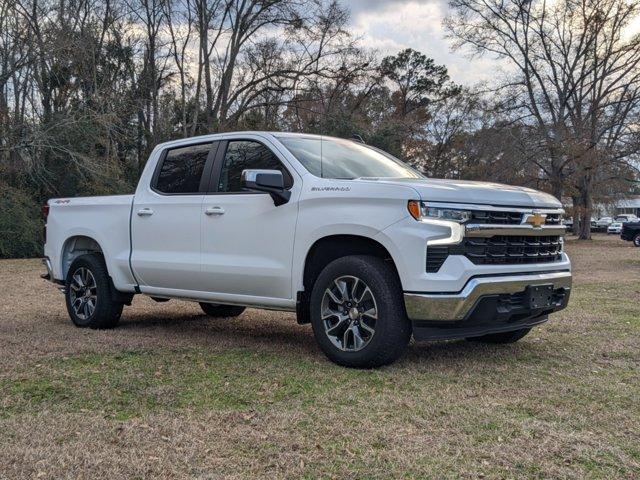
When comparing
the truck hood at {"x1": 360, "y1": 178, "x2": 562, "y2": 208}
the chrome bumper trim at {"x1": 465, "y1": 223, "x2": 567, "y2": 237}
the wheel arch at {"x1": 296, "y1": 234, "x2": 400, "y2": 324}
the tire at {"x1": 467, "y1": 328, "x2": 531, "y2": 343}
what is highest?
the truck hood at {"x1": 360, "y1": 178, "x2": 562, "y2": 208}

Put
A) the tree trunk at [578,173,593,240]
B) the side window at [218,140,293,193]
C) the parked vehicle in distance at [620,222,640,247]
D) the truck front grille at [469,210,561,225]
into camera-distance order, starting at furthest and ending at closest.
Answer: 1. the tree trunk at [578,173,593,240]
2. the parked vehicle in distance at [620,222,640,247]
3. the side window at [218,140,293,193]
4. the truck front grille at [469,210,561,225]

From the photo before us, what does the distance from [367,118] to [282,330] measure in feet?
92.7

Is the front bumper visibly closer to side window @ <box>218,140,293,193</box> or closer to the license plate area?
the license plate area

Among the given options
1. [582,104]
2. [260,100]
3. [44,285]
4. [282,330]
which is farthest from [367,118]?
[282,330]

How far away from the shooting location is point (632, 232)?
3041 cm

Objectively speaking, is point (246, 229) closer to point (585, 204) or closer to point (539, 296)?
point (539, 296)

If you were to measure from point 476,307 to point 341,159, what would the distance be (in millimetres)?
1895

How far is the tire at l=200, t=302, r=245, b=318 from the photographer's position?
8.03 m

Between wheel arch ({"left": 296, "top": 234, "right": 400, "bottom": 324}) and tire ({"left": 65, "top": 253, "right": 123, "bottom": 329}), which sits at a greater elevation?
wheel arch ({"left": 296, "top": 234, "right": 400, "bottom": 324})

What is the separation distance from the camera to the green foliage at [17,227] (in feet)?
65.7

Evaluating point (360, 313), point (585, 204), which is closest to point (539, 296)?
point (360, 313)

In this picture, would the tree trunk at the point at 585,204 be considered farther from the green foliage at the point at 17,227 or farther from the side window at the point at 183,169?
the side window at the point at 183,169

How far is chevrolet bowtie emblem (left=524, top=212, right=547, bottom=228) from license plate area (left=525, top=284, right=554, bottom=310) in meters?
0.50

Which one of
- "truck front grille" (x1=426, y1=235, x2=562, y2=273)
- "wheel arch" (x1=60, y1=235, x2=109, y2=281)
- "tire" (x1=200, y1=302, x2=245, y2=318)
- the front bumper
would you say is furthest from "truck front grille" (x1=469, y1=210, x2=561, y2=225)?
"wheel arch" (x1=60, y1=235, x2=109, y2=281)
